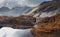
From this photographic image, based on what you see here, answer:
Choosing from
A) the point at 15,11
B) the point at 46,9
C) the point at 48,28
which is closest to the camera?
the point at 48,28

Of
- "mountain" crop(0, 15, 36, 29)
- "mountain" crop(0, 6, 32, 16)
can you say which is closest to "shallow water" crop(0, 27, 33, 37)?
"mountain" crop(0, 15, 36, 29)

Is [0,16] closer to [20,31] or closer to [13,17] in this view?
[13,17]

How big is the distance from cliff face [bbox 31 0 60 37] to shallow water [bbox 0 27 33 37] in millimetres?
109

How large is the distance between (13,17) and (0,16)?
227mm

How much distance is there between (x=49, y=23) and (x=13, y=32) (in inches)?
24.2

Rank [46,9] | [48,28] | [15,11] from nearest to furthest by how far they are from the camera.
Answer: [48,28] → [46,9] → [15,11]

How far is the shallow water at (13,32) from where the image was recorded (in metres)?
3.32

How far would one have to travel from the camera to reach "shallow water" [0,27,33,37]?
10.9 ft

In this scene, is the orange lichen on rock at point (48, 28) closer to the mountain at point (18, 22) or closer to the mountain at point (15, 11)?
the mountain at point (18, 22)

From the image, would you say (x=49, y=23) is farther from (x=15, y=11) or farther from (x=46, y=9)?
(x=15, y=11)

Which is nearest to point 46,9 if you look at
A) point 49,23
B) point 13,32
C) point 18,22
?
point 49,23

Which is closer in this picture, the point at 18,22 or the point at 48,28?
the point at 48,28

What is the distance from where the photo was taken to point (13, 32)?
334 cm

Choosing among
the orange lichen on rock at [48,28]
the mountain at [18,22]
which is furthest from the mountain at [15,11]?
the orange lichen on rock at [48,28]
